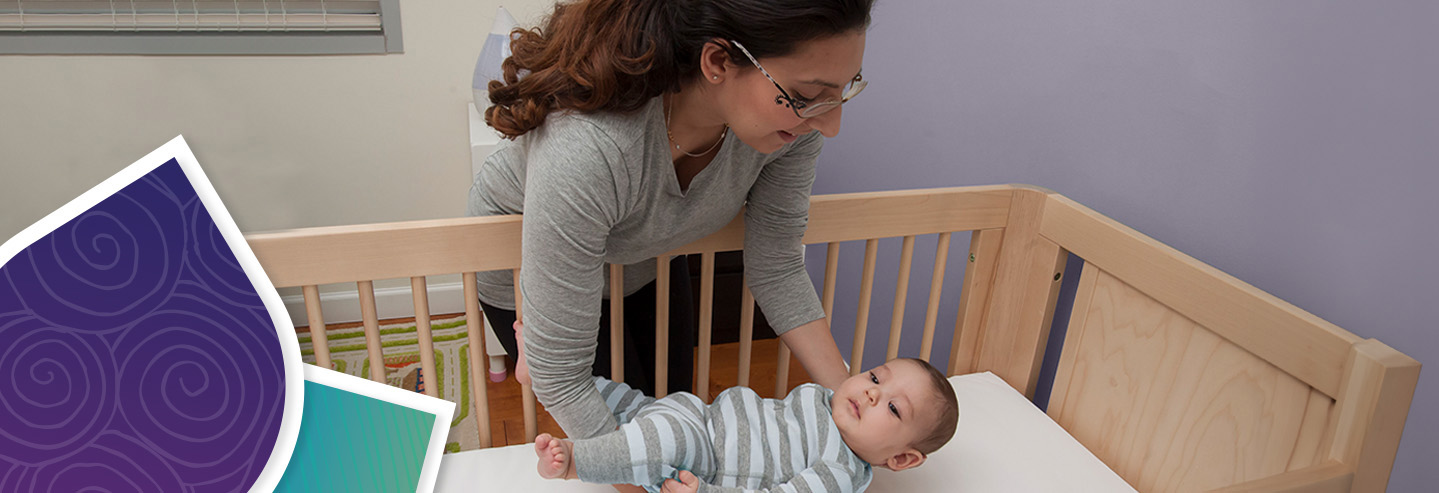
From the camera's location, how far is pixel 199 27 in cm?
181

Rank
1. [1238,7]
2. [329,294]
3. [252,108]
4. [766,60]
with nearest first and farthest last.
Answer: [766,60] < [1238,7] < [252,108] < [329,294]

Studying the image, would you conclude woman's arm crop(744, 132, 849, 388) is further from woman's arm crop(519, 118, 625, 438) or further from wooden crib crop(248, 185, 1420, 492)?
woman's arm crop(519, 118, 625, 438)

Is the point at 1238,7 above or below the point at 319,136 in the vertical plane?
above

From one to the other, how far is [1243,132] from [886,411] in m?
0.50

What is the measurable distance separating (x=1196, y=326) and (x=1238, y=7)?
1.18 ft

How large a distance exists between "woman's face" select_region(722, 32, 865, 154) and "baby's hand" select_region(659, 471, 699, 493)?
14.0 inches

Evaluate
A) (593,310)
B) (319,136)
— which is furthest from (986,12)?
(319,136)

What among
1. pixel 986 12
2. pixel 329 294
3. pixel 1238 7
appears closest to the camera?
pixel 1238 7

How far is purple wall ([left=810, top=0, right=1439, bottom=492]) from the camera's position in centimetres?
75

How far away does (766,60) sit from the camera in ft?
2.29

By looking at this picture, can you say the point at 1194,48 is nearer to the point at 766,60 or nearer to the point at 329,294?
the point at 766,60

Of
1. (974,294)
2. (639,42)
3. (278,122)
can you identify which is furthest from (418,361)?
(639,42)

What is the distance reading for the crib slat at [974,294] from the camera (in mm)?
1209

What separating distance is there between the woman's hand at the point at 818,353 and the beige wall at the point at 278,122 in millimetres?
1029
